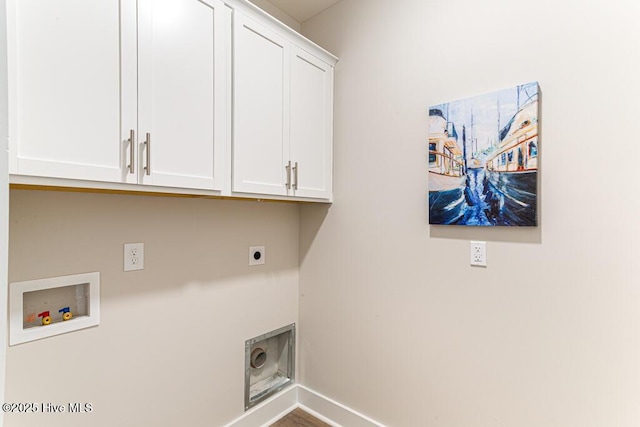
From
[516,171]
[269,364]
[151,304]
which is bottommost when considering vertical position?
[269,364]

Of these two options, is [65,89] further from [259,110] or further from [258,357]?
[258,357]

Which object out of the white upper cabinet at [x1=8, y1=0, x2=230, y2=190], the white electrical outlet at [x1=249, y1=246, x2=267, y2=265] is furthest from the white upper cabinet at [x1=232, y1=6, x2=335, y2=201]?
the white electrical outlet at [x1=249, y1=246, x2=267, y2=265]

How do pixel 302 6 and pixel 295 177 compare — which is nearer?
pixel 295 177

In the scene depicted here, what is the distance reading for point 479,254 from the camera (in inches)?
60.7

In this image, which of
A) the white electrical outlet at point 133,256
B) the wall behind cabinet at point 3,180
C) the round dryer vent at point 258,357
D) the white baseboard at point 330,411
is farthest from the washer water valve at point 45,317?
the white baseboard at point 330,411

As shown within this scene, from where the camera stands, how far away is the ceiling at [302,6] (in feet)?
6.77

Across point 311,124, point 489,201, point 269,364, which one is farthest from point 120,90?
point 269,364

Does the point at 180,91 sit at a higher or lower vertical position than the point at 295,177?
higher

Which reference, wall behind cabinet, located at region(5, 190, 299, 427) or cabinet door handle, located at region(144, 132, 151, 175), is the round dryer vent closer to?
wall behind cabinet, located at region(5, 190, 299, 427)

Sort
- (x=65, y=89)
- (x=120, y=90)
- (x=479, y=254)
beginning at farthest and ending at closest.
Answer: (x=479, y=254) → (x=120, y=90) → (x=65, y=89)

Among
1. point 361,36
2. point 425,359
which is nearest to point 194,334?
point 425,359

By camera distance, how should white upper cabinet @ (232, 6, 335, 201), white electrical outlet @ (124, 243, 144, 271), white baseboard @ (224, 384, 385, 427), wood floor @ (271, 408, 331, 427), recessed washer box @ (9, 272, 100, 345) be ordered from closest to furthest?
recessed washer box @ (9, 272, 100, 345), white electrical outlet @ (124, 243, 144, 271), white upper cabinet @ (232, 6, 335, 201), white baseboard @ (224, 384, 385, 427), wood floor @ (271, 408, 331, 427)

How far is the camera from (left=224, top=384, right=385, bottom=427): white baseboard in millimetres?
1942

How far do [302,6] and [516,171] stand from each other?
5.42 ft
